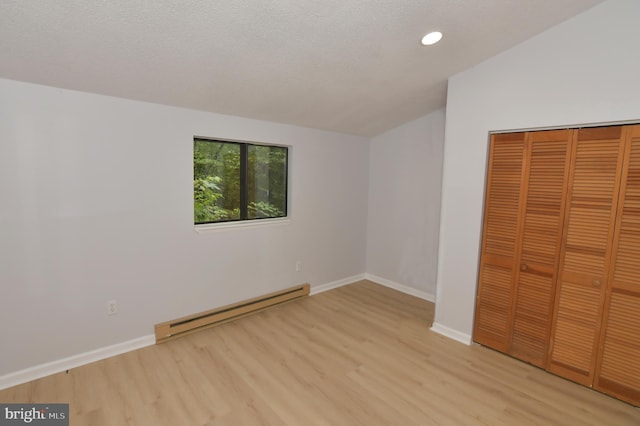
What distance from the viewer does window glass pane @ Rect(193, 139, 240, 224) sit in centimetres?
322

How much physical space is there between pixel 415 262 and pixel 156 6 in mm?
3780

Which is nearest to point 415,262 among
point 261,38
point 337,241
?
point 337,241

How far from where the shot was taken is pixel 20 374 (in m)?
2.31

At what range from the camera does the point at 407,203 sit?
172 inches

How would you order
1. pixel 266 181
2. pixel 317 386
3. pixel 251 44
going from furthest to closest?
pixel 266 181 → pixel 317 386 → pixel 251 44

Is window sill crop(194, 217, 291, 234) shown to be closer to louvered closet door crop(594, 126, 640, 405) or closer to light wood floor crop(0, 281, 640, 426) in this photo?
light wood floor crop(0, 281, 640, 426)

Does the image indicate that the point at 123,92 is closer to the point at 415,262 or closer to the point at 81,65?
the point at 81,65

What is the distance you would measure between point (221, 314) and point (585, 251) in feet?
10.5

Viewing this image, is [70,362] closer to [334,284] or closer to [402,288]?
[334,284]

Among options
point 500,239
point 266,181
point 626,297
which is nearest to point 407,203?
point 500,239

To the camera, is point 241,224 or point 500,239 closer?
point 500,239

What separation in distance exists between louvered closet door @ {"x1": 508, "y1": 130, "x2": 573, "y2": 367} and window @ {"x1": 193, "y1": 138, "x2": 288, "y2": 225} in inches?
99.5

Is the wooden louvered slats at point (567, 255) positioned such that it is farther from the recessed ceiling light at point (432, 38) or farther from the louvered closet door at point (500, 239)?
the recessed ceiling light at point (432, 38)

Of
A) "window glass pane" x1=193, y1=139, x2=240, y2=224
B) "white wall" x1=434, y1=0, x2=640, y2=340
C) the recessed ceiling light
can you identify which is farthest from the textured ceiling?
"window glass pane" x1=193, y1=139, x2=240, y2=224
